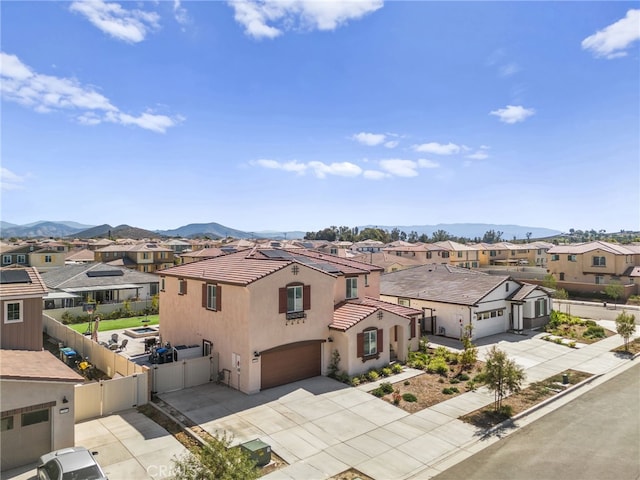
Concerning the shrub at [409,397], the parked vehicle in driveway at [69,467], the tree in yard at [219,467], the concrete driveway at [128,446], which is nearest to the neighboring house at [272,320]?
the shrub at [409,397]

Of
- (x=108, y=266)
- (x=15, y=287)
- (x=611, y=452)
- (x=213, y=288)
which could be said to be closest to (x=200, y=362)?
(x=213, y=288)

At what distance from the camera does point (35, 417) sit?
1474cm

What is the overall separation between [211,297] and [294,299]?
202 inches

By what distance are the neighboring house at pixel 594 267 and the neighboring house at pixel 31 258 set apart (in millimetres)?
80485

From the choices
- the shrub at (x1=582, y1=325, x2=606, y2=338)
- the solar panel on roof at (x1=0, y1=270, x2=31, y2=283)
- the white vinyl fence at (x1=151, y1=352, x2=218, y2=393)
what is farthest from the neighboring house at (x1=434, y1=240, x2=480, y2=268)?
the solar panel on roof at (x1=0, y1=270, x2=31, y2=283)

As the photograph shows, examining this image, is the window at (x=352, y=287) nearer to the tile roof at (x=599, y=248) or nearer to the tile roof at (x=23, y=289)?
the tile roof at (x=23, y=289)

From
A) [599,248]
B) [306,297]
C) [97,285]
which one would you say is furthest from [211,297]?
[599,248]

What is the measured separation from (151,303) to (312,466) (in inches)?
1404

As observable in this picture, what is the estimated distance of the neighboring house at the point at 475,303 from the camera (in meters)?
34.7

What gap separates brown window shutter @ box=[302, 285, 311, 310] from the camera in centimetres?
2442

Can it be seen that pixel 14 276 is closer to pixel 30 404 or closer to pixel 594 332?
pixel 30 404

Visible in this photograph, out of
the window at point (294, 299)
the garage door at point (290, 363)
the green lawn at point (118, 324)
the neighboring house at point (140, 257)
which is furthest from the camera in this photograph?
the neighboring house at point (140, 257)

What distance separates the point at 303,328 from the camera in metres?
24.3

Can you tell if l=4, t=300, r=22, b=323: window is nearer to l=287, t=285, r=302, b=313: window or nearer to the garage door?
the garage door
